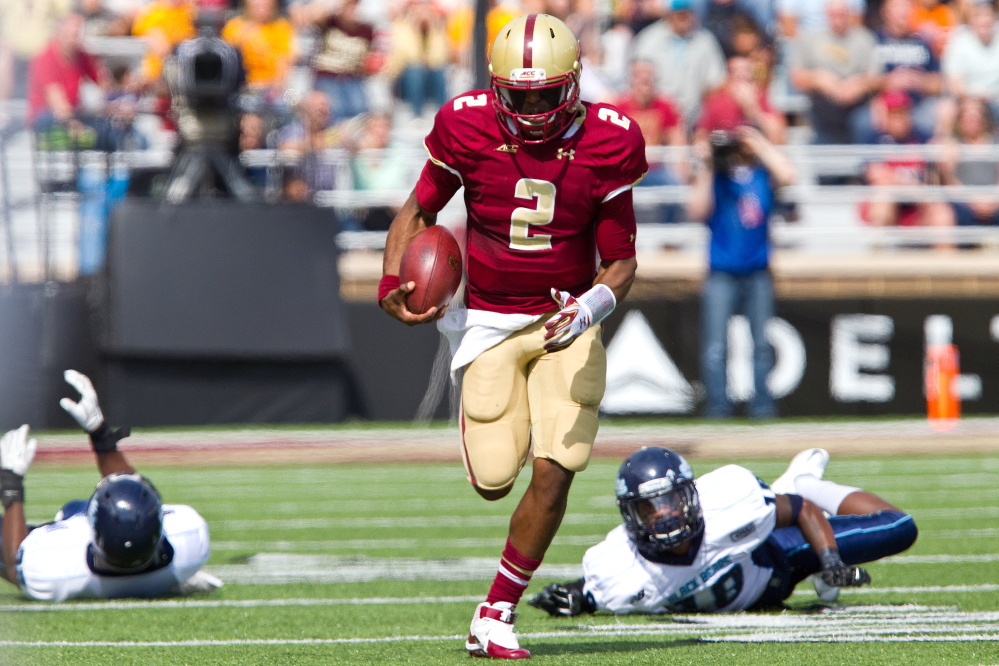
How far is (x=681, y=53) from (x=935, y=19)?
3080 mm

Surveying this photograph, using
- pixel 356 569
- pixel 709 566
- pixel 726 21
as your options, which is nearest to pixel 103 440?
pixel 356 569

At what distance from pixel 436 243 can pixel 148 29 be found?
10.4 m

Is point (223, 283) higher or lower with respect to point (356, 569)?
higher

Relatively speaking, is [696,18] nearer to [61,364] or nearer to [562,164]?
[61,364]

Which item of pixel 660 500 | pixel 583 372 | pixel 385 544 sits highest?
pixel 583 372

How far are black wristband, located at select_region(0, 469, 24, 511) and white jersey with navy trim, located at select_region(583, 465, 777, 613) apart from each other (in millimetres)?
2324

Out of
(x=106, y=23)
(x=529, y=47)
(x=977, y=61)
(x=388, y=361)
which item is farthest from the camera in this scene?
(x=106, y=23)

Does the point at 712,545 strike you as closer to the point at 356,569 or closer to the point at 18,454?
the point at 356,569

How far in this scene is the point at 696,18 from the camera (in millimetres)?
13656

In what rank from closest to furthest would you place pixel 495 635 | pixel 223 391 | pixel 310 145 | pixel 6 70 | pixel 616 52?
pixel 6 70, pixel 495 635, pixel 223 391, pixel 310 145, pixel 616 52

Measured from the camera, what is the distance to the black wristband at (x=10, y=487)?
5859 millimetres

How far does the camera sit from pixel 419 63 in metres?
14.1

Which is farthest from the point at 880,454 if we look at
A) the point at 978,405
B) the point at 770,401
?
the point at 978,405

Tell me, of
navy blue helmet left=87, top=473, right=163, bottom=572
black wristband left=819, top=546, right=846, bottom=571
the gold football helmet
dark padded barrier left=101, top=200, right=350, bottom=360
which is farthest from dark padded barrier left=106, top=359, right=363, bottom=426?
the gold football helmet
